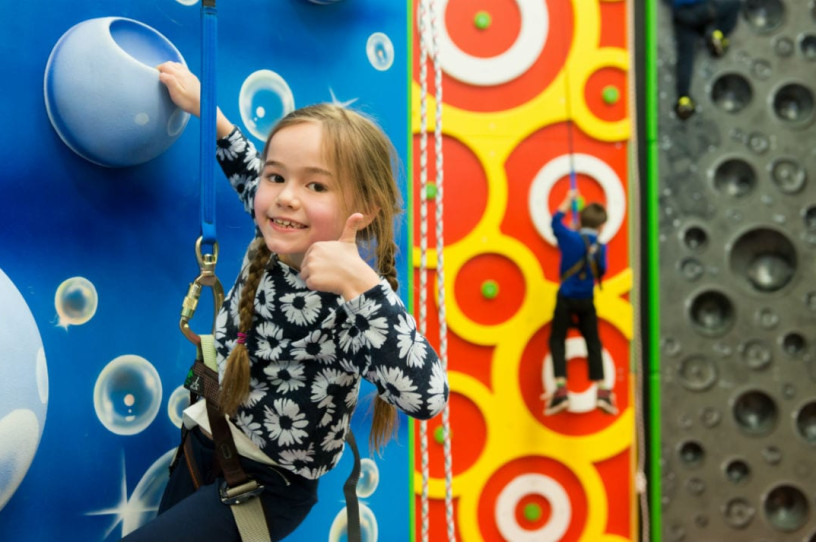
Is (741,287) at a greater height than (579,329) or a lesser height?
greater

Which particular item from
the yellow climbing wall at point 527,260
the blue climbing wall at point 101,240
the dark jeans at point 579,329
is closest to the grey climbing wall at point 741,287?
the yellow climbing wall at point 527,260

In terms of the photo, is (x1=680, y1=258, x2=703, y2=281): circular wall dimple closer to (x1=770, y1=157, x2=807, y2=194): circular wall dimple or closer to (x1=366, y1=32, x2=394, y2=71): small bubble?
(x1=770, y1=157, x2=807, y2=194): circular wall dimple

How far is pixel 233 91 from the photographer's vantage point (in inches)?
69.1

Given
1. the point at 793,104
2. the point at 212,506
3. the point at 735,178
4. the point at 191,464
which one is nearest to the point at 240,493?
the point at 212,506

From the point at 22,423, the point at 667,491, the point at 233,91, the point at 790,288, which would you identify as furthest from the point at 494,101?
the point at 22,423

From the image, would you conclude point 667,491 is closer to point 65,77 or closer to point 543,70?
point 543,70

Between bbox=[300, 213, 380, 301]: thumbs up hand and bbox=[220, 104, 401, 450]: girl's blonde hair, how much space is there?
0.14 metres

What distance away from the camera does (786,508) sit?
303cm

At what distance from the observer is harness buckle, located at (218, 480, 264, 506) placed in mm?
1231

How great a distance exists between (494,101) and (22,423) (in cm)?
199

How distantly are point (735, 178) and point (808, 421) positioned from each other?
3.28 ft

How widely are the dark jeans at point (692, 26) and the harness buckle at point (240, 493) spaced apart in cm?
235

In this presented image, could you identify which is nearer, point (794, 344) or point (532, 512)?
point (532, 512)

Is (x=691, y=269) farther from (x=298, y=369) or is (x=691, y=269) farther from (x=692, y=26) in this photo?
(x=298, y=369)
